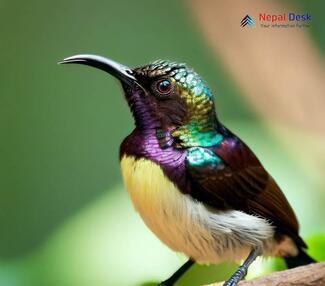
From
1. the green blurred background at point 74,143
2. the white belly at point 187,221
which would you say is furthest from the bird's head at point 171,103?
the green blurred background at point 74,143

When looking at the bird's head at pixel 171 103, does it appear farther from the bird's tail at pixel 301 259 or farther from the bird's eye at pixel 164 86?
the bird's tail at pixel 301 259

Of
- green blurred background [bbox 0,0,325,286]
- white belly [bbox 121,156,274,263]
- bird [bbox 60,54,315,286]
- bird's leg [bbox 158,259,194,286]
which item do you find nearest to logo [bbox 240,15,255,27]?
green blurred background [bbox 0,0,325,286]

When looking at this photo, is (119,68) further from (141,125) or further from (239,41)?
(239,41)

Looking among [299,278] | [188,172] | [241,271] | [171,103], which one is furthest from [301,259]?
[171,103]

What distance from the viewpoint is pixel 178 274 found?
1.68 metres

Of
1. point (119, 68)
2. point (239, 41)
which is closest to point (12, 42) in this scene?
point (119, 68)

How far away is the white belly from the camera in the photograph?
1.37 m

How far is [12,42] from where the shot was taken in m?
1.70

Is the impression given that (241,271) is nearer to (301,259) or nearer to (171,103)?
(301,259)

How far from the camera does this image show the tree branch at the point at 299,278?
1243 mm

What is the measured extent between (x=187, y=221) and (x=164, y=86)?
1.23 feet

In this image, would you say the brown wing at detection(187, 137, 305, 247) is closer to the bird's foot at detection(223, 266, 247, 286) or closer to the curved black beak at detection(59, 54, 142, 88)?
the bird's foot at detection(223, 266, 247, 286)

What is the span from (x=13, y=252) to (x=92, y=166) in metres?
0.38

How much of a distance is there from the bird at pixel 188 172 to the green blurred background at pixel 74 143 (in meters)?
0.28
